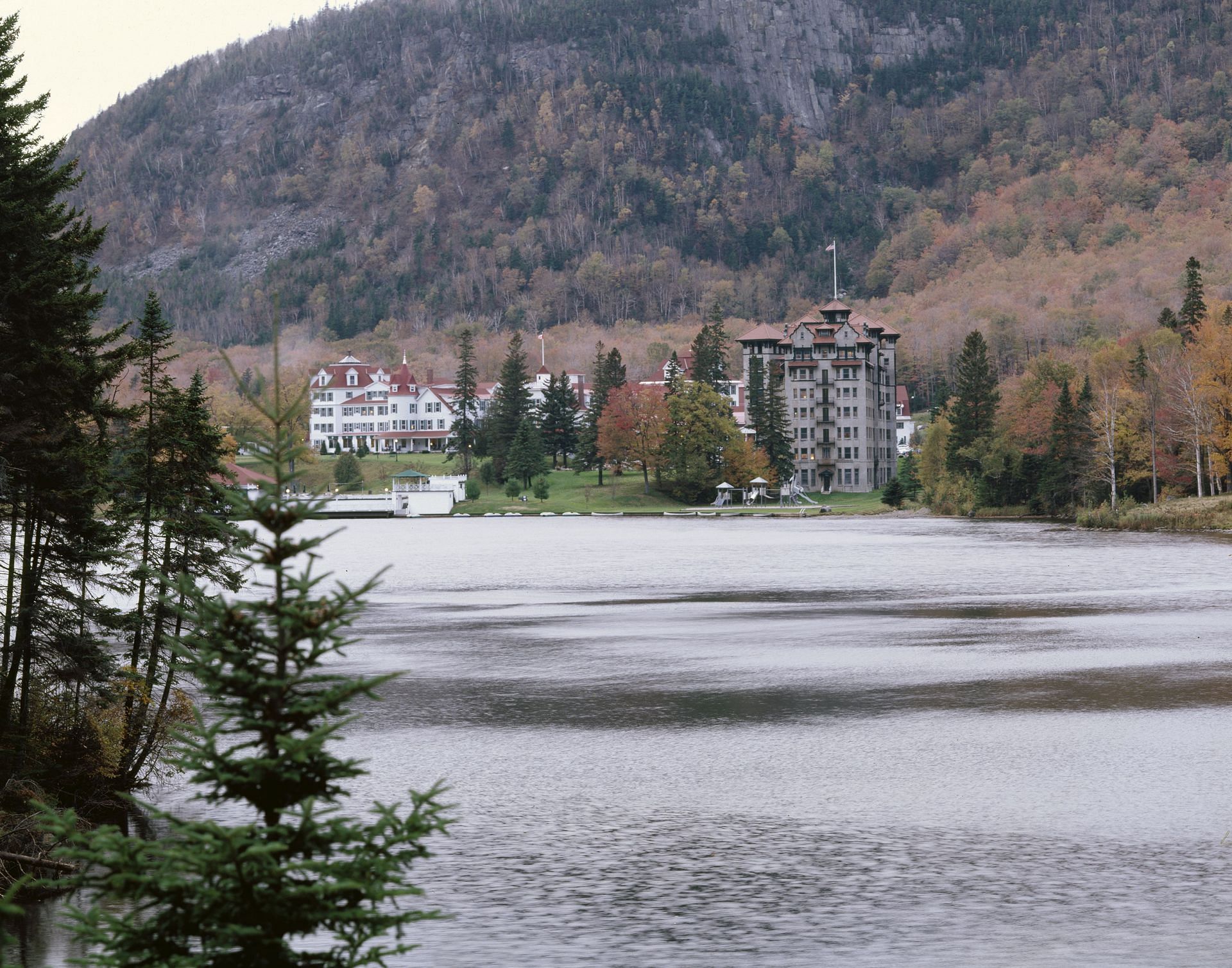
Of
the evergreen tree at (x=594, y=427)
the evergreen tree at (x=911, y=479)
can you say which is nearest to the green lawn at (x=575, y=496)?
the evergreen tree at (x=594, y=427)

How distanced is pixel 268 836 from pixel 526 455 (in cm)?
15322

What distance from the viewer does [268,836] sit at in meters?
9.70

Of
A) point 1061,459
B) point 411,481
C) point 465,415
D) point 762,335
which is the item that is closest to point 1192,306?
point 1061,459

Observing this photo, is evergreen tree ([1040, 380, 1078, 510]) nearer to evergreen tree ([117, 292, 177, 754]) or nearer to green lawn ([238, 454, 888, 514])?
green lawn ([238, 454, 888, 514])

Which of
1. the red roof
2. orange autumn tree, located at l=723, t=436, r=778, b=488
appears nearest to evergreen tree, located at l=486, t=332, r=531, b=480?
orange autumn tree, located at l=723, t=436, r=778, b=488

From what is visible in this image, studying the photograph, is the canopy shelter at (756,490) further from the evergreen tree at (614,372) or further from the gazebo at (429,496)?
the gazebo at (429,496)

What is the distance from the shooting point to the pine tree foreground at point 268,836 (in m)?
9.43

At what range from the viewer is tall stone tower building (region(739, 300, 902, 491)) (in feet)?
576

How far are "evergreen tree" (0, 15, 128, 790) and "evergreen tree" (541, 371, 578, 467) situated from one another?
151692 mm

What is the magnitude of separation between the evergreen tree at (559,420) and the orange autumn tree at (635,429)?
50.0 feet

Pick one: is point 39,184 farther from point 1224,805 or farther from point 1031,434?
point 1031,434

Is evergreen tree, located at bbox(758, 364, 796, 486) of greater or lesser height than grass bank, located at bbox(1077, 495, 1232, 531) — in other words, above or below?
above

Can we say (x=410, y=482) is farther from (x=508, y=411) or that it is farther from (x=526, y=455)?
(x=526, y=455)

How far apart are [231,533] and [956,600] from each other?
5075cm
